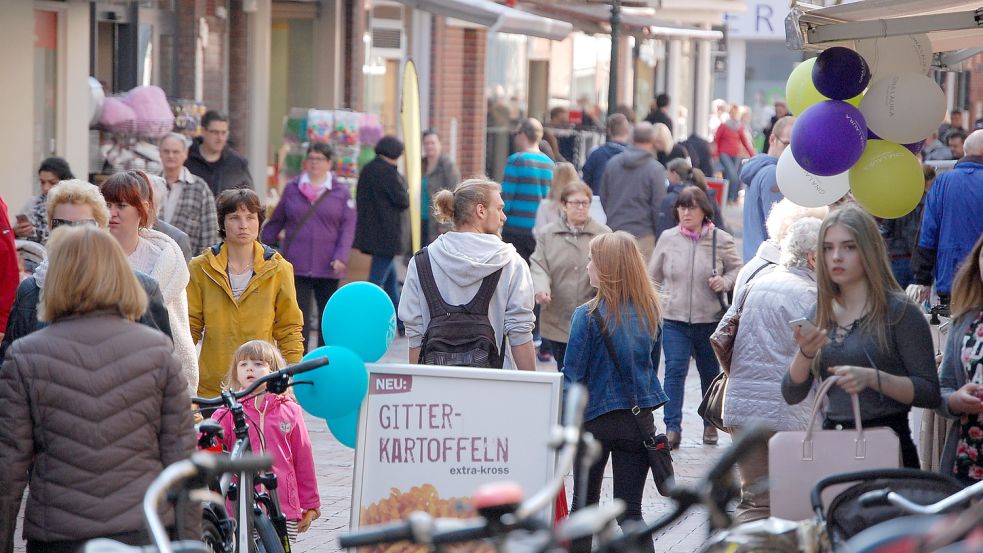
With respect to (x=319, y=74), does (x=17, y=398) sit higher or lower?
lower

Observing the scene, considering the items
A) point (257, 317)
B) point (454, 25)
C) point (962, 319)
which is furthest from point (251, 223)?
point (454, 25)

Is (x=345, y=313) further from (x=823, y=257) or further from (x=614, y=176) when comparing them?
(x=614, y=176)

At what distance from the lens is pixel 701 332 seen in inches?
392

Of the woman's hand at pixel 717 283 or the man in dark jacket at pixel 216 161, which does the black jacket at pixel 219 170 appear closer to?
the man in dark jacket at pixel 216 161

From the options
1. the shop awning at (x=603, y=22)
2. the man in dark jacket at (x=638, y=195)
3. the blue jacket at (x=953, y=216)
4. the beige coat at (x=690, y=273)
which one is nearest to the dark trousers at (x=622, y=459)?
the beige coat at (x=690, y=273)

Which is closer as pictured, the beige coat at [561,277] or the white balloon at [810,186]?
the white balloon at [810,186]

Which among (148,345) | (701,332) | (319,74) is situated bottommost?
(701,332)

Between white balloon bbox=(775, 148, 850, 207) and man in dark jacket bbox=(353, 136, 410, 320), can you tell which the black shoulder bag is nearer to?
white balloon bbox=(775, 148, 850, 207)

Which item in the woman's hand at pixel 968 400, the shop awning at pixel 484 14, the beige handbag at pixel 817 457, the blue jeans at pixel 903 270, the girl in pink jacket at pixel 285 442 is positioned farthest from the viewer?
the shop awning at pixel 484 14

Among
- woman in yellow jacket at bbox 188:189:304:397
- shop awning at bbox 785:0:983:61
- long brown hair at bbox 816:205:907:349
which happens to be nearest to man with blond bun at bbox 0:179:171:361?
woman in yellow jacket at bbox 188:189:304:397

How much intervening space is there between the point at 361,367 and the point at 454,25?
17.0 meters

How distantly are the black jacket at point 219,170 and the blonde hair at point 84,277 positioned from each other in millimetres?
7035

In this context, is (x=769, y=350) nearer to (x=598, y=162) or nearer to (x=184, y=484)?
(x=184, y=484)

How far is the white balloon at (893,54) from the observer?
738cm
